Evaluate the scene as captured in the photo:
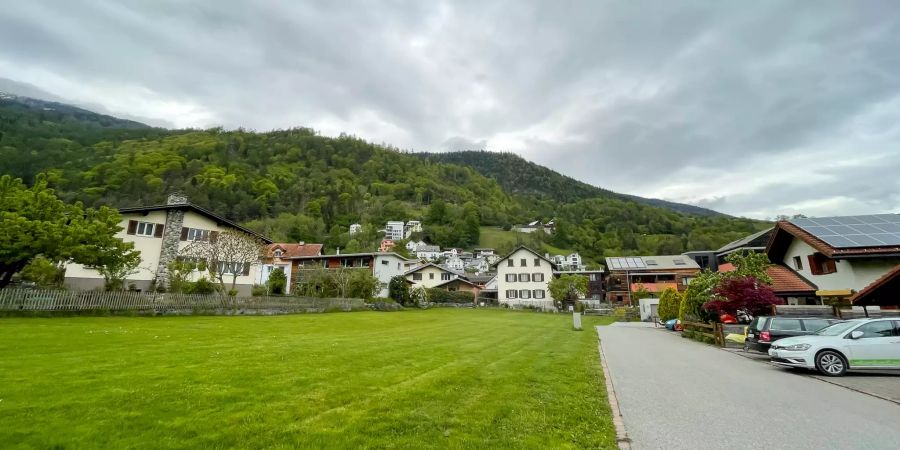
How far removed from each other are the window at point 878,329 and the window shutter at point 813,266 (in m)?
12.6

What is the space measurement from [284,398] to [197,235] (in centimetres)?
3790

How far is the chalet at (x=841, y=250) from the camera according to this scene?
18969mm

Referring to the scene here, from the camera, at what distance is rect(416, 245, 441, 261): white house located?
13412 cm

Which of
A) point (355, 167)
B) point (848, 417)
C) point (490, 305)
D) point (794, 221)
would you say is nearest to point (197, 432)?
point (848, 417)

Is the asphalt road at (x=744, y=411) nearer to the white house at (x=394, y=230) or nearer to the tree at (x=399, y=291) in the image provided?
the tree at (x=399, y=291)

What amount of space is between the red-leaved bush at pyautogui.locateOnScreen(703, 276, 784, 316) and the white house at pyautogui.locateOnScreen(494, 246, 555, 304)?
4318 centimetres

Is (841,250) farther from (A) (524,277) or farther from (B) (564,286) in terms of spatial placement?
(A) (524,277)

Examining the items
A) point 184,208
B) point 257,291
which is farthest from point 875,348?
point 184,208

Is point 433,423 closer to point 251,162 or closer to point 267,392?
point 267,392

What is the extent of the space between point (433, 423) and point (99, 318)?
957 inches

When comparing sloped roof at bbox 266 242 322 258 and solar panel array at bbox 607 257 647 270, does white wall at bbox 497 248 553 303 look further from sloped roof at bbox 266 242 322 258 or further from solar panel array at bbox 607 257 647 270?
sloped roof at bbox 266 242 322 258

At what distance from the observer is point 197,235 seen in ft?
125

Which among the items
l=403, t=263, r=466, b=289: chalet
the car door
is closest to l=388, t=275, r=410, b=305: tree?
l=403, t=263, r=466, b=289: chalet

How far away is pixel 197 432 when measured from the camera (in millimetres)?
5055
